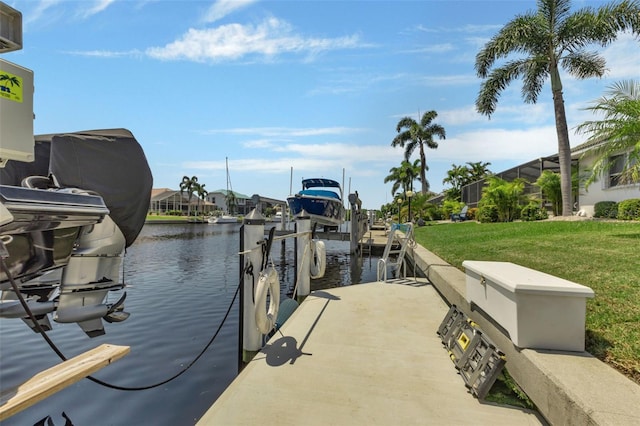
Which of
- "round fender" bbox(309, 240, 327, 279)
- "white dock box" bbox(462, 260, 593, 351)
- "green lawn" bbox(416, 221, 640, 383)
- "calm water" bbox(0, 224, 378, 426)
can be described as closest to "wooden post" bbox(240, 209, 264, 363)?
"calm water" bbox(0, 224, 378, 426)

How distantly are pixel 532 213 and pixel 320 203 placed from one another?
1142 cm

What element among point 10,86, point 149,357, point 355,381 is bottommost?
point 149,357

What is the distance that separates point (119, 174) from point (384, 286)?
5.00 m

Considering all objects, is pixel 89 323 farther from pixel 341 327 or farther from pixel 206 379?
pixel 341 327

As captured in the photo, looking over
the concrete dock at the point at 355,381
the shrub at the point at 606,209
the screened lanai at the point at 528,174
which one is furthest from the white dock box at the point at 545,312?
the screened lanai at the point at 528,174

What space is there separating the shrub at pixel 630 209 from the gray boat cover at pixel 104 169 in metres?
16.6

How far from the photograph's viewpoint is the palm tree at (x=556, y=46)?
14.9 m

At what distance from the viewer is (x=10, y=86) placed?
252 centimetres

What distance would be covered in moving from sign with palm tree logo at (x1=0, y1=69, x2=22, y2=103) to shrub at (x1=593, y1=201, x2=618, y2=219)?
64.2 ft

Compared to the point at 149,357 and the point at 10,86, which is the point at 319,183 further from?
the point at 10,86

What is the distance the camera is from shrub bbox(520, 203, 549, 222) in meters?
18.0

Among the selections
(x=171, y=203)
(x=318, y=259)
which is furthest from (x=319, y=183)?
(x=171, y=203)

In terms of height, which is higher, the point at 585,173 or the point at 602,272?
the point at 585,173

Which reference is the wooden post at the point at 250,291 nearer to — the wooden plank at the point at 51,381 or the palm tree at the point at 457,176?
the wooden plank at the point at 51,381
